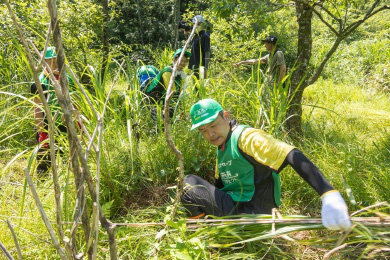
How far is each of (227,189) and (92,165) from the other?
905mm

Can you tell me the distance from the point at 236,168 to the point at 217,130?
258 mm

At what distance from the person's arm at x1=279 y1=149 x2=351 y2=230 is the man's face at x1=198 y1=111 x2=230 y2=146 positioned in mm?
443

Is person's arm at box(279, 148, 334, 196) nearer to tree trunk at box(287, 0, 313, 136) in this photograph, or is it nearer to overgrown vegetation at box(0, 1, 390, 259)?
overgrown vegetation at box(0, 1, 390, 259)

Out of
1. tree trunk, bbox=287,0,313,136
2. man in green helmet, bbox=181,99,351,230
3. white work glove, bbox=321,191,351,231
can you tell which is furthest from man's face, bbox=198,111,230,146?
tree trunk, bbox=287,0,313,136

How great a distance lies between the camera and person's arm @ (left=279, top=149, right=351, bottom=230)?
1.20 meters

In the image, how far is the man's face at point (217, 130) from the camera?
1.79 m

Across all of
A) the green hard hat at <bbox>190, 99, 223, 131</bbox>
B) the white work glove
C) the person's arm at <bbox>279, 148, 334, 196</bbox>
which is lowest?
the white work glove

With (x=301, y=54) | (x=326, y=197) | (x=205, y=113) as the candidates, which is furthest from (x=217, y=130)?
(x=301, y=54)

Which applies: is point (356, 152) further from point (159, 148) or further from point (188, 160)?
point (159, 148)

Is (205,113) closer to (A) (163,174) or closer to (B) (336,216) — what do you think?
(A) (163,174)

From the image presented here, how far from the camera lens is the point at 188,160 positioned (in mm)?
2305

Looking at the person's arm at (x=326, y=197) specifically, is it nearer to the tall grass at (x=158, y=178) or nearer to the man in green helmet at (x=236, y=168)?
the man in green helmet at (x=236, y=168)

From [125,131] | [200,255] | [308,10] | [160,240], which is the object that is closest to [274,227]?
[200,255]

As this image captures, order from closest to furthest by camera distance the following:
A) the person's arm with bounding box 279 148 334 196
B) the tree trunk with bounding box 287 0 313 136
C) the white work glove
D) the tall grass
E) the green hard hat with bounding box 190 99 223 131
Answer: the white work glove, the person's arm with bounding box 279 148 334 196, the tall grass, the green hard hat with bounding box 190 99 223 131, the tree trunk with bounding box 287 0 313 136
